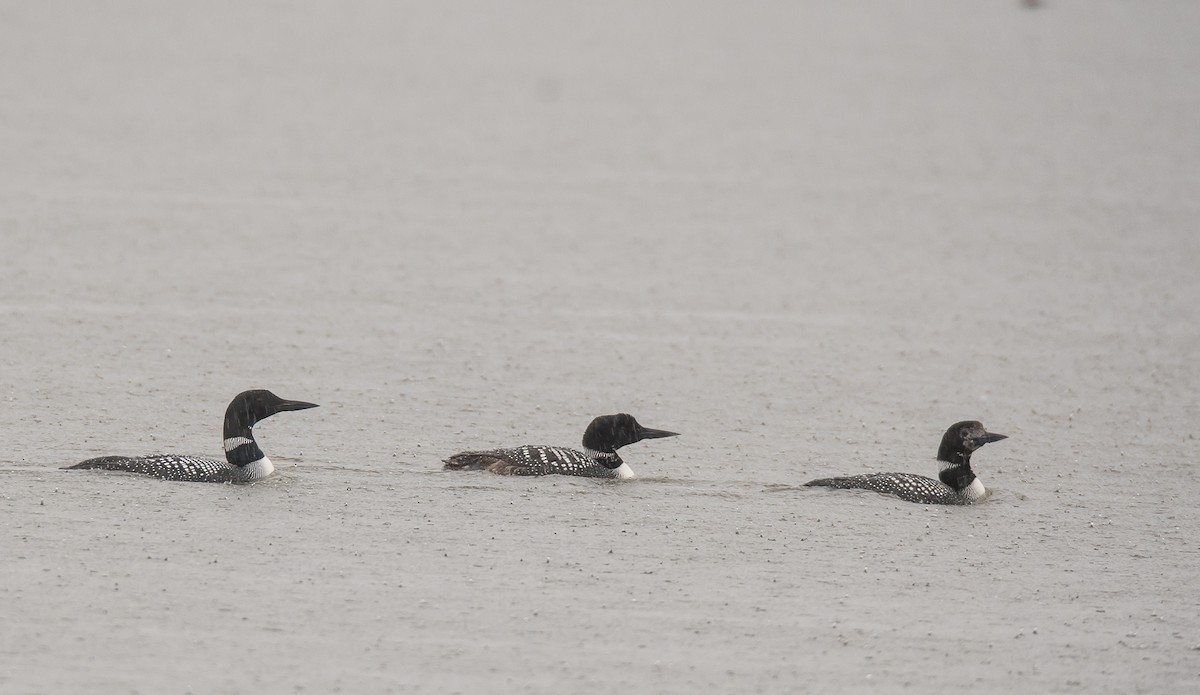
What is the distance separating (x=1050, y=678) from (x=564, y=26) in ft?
92.0

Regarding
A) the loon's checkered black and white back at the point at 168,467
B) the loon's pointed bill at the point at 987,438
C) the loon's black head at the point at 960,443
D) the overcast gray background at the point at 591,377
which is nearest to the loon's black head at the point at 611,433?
the overcast gray background at the point at 591,377

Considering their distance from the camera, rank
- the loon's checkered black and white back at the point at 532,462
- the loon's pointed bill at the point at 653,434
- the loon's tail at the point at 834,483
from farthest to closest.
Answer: the loon's pointed bill at the point at 653,434, the loon's tail at the point at 834,483, the loon's checkered black and white back at the point at 532,462

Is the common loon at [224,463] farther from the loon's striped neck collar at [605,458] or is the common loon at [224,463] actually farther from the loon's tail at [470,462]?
the loon's striped neck collar at [605,458]

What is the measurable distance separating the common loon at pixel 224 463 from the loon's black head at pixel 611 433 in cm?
160

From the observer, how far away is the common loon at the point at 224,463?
833cm

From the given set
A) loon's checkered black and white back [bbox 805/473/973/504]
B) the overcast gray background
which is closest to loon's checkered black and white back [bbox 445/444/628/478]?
the overcast gray background

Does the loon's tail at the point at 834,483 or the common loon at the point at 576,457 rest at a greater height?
the common loon at the point at 576,457

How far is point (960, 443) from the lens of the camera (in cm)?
866

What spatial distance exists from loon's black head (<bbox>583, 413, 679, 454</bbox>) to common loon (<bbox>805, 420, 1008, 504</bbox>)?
0.94 metres

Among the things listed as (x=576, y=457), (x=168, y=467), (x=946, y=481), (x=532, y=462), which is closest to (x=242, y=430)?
(x=168, y=467)

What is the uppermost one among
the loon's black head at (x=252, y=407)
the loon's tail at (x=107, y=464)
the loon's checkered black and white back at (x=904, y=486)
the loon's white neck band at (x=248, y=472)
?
the loon's black head at (x=252, y=407)

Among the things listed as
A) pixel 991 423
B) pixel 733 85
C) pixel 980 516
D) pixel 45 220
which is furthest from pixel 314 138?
pixel 980 516

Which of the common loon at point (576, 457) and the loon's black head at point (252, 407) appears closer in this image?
the loon's black head at point (252, 407)

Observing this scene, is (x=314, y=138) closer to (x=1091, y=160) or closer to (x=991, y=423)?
(x=1091, y=160)
